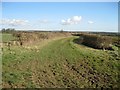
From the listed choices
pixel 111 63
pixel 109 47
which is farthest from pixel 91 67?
pixel 109 47

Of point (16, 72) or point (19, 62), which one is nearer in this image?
point (16, 72)

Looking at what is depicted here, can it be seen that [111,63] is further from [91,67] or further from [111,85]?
[111,85]

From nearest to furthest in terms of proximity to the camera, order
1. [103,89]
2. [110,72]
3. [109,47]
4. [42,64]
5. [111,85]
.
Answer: [103,89] → [111,85] → [110,72] → [42,64] → [109,47]

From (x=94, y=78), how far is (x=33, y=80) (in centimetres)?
459

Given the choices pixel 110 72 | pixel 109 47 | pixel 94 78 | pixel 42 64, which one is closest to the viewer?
pixel 94 78

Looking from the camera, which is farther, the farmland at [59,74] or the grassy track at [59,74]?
the grassy track at [59,74]

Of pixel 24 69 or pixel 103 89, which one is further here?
pixel 24 69

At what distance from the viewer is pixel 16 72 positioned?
15.4 m

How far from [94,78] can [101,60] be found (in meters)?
6.71

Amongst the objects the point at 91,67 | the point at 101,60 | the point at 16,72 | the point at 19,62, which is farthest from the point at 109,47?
the point at 16,72

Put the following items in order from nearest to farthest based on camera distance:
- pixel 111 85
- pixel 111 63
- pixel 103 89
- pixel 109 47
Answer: pixel 103 89 < pixel 111 85 < pixel 111 63 < pixel 109 47

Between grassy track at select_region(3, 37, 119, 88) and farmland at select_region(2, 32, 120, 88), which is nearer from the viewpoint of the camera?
farmland at select_region(2, 32, 120, 88)

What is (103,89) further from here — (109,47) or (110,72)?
(109,47)

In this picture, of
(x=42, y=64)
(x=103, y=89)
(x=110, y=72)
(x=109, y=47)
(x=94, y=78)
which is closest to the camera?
(x=103, y=89)
